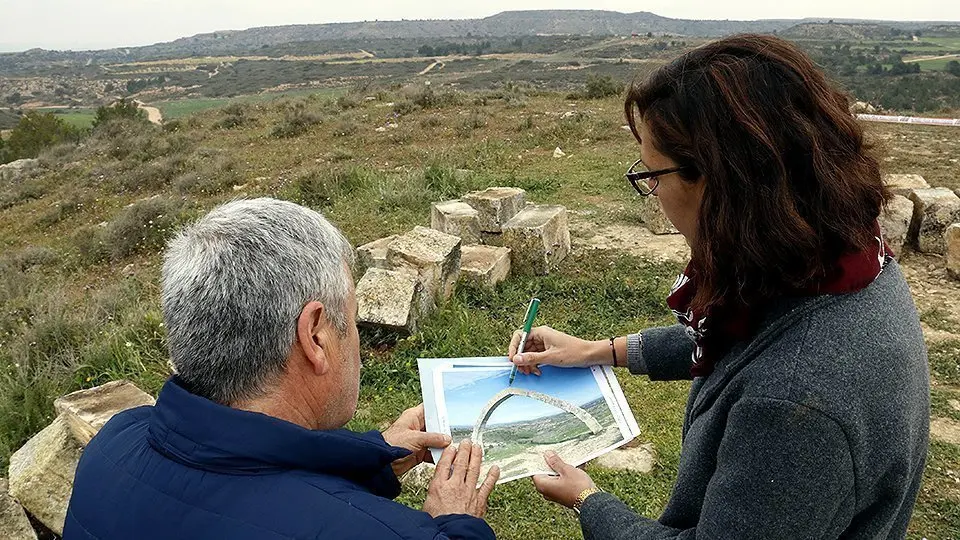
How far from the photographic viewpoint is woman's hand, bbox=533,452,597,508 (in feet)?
5.76

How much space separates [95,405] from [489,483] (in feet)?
8.73

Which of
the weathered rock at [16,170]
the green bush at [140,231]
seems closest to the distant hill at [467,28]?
the weathered rock at [16,170]

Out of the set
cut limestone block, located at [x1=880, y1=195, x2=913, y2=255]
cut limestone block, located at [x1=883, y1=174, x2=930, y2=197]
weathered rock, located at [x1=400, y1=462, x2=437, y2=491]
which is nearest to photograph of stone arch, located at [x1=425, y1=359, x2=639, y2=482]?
weathered rock, located at [x1=400, y1=462, x2=437, y2=491]

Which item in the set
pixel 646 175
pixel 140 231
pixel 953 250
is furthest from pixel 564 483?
pixel 140 231

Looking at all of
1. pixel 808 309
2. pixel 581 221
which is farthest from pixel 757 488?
pixel 581 221

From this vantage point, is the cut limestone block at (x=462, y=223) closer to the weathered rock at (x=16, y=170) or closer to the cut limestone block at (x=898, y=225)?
the cut limestone block at (x=898, y=225)

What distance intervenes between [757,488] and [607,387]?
96 centimetres

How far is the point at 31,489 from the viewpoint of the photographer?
10.3ft

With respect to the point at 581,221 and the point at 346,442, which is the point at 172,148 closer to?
the point at 581,221

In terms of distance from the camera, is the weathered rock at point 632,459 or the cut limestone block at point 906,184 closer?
the weathered rock at point 632,459

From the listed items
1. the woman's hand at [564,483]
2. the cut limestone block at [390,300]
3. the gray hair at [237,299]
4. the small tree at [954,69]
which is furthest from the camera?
the small tree at [954,69]

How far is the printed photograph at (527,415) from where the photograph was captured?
1953 millimetres

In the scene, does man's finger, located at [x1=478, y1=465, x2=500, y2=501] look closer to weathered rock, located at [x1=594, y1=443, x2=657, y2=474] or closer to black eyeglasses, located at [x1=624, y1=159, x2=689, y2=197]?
black eyeglasses, located at [x1=624, y1=159, x2=689, y2=197]

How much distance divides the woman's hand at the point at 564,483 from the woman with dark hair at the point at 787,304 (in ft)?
1.34
